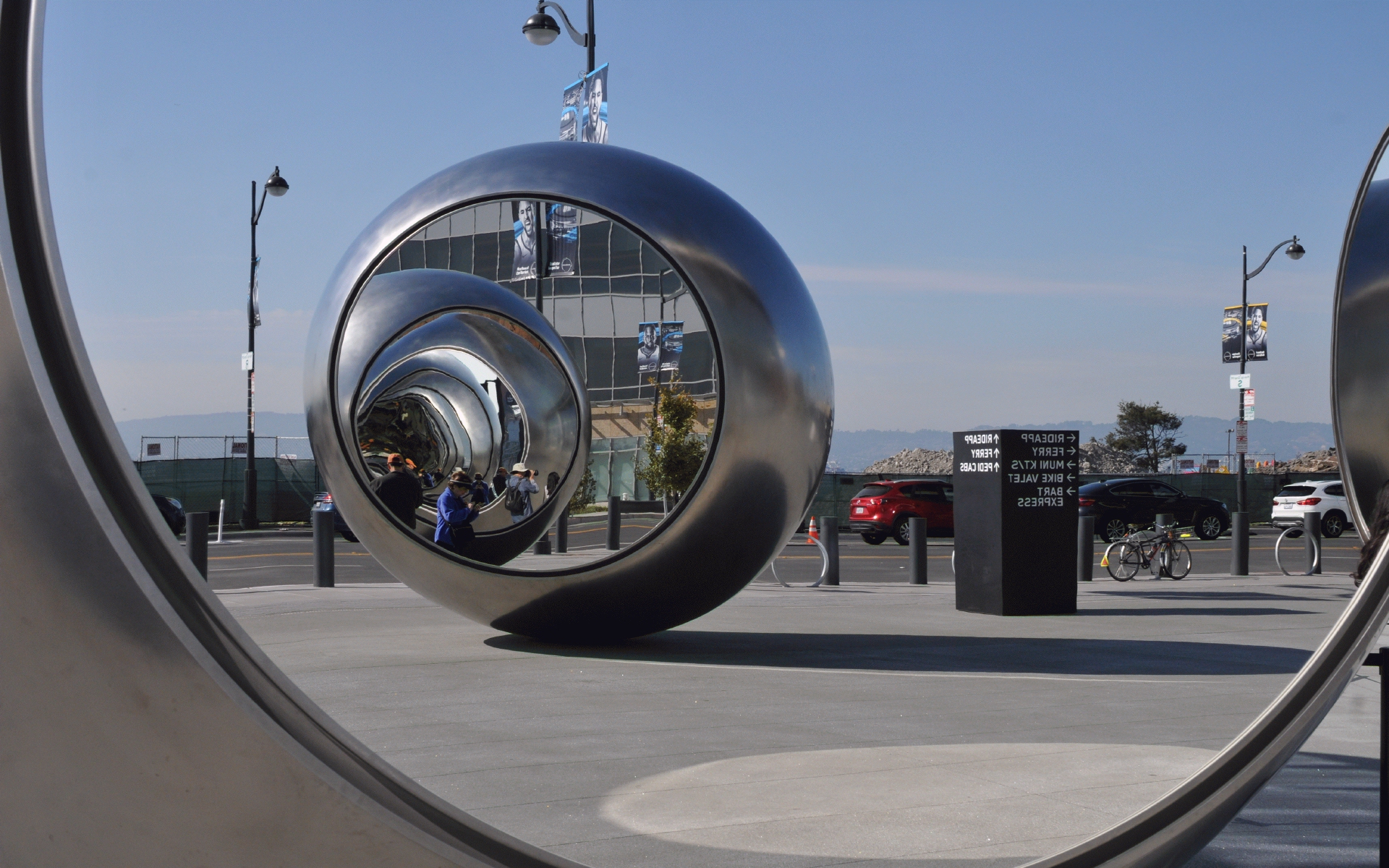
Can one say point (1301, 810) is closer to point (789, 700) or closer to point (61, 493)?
point (789, 700)

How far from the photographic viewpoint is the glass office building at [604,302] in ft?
24.9

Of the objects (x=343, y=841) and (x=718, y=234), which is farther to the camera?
(x=718, y=234)

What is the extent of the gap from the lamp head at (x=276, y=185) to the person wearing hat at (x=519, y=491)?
2439 cm

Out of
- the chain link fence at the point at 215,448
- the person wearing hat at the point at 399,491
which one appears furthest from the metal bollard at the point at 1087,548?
the chain link fence at the point at 215,448

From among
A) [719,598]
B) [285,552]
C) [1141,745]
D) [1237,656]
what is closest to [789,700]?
[719,598]

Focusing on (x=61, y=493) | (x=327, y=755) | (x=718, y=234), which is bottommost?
(x=327, y=755)

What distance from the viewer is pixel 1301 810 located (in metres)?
4.98

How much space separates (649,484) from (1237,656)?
5047 mm

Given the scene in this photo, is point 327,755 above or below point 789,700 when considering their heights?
above

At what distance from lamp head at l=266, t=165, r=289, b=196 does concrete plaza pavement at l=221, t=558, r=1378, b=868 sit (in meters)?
20.3

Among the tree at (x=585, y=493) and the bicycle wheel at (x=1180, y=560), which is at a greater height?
the tree at (x=585, y=493)

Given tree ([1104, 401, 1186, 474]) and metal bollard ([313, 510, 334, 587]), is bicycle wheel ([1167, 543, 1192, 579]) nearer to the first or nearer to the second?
metal bollard ([313, 510, 334, 587])

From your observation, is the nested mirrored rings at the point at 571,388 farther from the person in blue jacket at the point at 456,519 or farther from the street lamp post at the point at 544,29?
the street lamp post at the point at 544,29

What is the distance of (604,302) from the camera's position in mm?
7730
